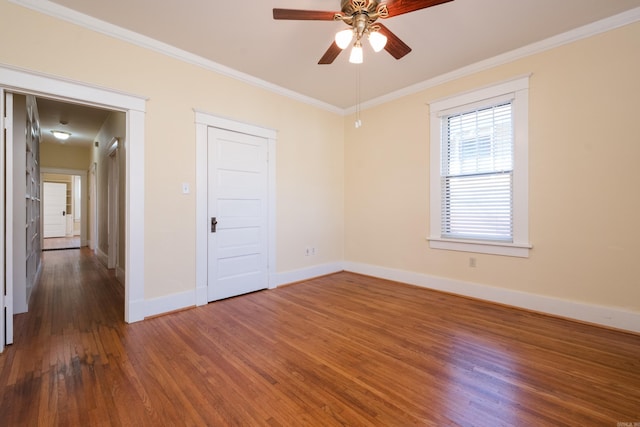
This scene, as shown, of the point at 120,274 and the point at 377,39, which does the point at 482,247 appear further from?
the point at 120,274

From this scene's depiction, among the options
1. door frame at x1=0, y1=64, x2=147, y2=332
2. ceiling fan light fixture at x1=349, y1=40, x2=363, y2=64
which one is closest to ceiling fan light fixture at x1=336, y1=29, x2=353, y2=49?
ceiling fan light fixture at x1=349, y1=40, x2=363, y2=64

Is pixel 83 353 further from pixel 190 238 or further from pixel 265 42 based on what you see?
pixel 265 42

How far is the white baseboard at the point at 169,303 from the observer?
9.89ft

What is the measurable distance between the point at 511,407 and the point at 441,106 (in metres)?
3.49

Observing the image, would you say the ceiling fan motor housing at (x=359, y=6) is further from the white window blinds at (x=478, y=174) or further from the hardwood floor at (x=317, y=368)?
the hardwood floor at (x=317, y=368)

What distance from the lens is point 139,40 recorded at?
2.92m

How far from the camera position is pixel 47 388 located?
72.0 inches

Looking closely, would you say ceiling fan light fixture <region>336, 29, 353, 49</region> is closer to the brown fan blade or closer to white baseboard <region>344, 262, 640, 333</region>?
the brown fan blade

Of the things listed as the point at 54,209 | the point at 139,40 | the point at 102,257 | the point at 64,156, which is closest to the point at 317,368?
the point at 139,40

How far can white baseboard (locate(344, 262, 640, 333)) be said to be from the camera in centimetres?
267

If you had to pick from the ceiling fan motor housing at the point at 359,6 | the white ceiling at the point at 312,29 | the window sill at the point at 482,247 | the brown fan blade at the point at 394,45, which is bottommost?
the window sill at the point at 482,247

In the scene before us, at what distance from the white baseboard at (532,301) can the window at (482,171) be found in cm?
48

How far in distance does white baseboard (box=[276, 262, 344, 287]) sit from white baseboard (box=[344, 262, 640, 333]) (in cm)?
92

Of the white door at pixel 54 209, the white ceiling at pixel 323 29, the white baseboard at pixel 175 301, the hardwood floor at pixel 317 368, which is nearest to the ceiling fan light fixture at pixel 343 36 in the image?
the white ceiling at pixel 323 29
